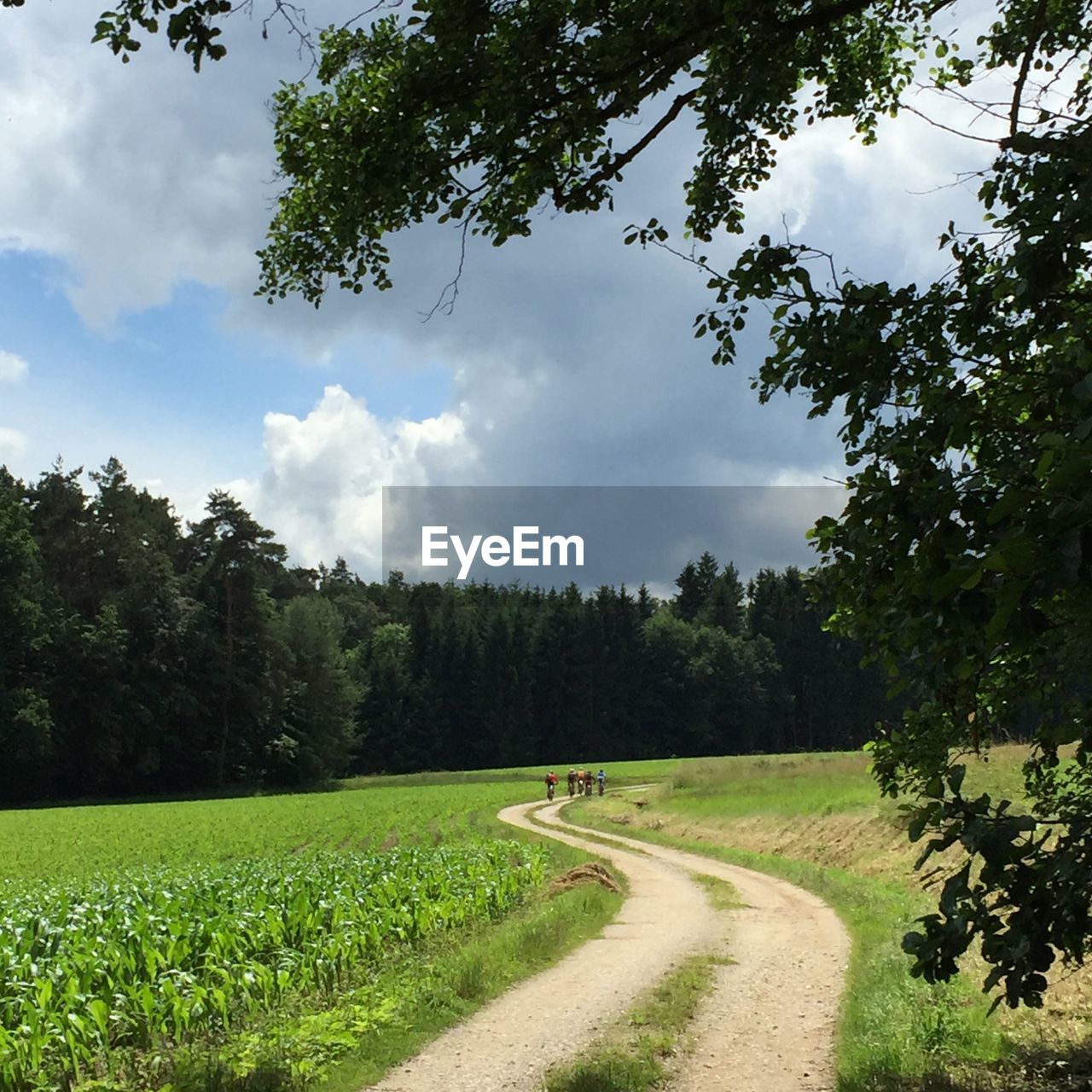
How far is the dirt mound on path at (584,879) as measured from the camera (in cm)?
2050

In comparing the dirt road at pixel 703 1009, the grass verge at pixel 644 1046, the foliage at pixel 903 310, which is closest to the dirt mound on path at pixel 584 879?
the dirt road at pixel 703 1009

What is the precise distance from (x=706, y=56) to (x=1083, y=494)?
673 centimetres

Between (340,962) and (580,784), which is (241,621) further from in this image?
(340,962)

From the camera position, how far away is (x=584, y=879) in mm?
21250

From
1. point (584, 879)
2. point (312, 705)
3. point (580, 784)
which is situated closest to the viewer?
point (584, 879)

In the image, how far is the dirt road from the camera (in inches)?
347

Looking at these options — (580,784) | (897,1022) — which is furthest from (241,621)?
(897,1022)

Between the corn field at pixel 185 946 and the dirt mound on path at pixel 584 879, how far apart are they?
4.53ft

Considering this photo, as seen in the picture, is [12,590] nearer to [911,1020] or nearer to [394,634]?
[394,634]

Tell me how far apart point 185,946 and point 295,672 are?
72980mm

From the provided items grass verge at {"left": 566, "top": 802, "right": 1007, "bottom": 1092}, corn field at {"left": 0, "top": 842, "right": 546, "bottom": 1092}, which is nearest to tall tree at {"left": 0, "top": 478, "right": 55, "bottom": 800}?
corn field at {"left": 0, "top": 842, "right": 546, "bottom": 1092}

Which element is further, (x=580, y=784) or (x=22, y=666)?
(x=22, y=666)

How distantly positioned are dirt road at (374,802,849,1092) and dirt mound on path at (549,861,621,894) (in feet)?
4.42

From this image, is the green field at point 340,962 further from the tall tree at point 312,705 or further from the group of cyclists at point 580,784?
the tall tree at point 312,705
